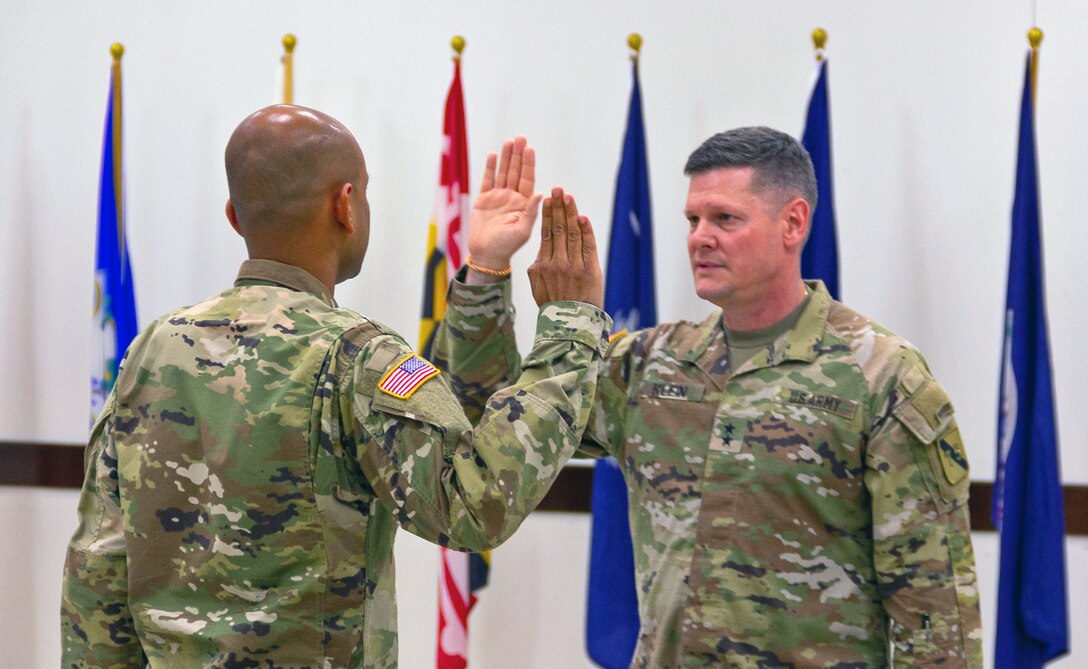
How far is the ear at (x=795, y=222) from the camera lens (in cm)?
182

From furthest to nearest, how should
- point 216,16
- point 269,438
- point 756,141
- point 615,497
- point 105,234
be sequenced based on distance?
point 216,16 → point 105,234 → point 615,497 → point 756,141 → point 269,438

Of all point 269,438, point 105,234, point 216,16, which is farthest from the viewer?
point 216,16

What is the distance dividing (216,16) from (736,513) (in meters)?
2.69

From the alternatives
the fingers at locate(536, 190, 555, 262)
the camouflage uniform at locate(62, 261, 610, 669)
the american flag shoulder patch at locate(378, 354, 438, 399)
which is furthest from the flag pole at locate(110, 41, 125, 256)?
the american flag shoulder patch at locate(378, 354, 438, 399)

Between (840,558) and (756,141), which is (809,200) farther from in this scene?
(840,558)

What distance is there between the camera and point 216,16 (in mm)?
3432

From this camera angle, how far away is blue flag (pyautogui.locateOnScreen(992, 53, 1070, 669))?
104 inches

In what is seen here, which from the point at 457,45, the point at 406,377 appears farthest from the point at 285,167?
the point at 457,45

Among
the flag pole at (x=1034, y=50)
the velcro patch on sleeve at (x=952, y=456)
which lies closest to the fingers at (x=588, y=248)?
the velcro patch on sleeve at (x=952, y=456)

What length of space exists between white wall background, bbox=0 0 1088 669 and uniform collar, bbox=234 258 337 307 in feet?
6.36

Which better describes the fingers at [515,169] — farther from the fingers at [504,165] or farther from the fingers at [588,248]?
the fingers at [588,248]

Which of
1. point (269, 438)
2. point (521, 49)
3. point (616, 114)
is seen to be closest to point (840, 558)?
point (269, 438)

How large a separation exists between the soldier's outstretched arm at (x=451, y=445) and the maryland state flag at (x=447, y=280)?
5.66 feet

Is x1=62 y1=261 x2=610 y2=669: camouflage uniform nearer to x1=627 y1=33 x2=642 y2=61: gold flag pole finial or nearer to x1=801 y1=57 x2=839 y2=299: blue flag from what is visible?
x1=801 y1=57 x2=839 y2=299: blue flag
